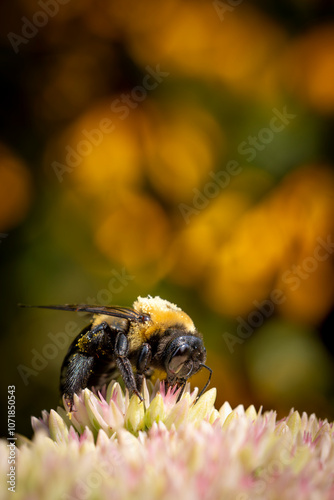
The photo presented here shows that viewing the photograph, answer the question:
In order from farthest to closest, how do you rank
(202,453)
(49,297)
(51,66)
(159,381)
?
(51,66) < (49,297) < (159,381) < (202,453)

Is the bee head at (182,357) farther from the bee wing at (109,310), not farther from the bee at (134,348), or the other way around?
the bee wing at (109,310)

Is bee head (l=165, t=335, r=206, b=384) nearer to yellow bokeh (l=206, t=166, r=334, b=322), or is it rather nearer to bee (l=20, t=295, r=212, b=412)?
bee (l=20, t=295, r=212, b=412)

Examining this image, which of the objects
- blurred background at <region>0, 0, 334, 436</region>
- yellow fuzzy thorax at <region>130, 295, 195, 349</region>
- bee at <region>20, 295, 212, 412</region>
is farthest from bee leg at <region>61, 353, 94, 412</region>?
blurred background at <region>0, 0, 334, 436</region>

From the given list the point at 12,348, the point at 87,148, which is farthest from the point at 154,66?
the point at 12,348

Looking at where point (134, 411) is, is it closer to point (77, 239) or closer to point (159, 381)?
point (159, 381)

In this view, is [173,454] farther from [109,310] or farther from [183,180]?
Result: [183,180]

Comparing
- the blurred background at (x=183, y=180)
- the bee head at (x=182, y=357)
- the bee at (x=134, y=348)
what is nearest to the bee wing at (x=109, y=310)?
the bee at (x=134, y=348)
